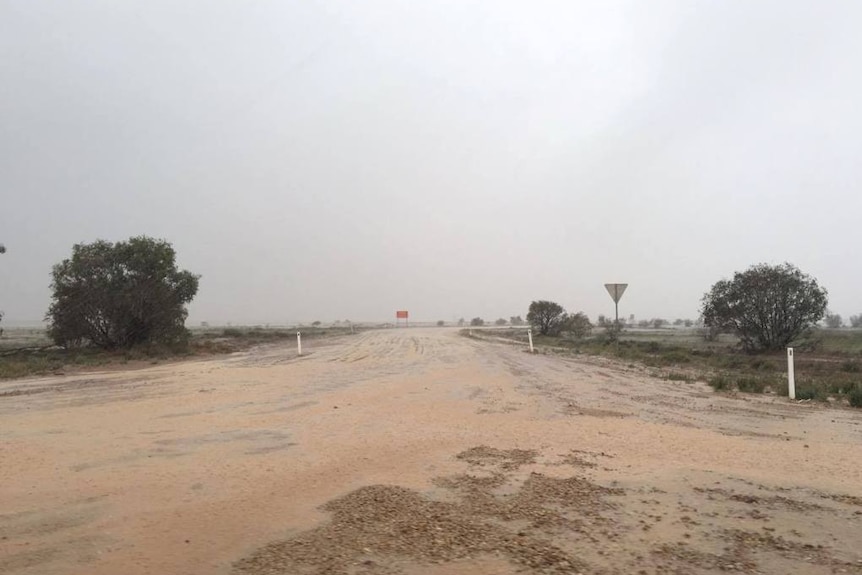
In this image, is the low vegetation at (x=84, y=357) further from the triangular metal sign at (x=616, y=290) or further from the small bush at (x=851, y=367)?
the small bush at (x=851, y=367)

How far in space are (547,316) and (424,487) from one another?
51.7m

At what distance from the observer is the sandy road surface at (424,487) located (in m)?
4.10

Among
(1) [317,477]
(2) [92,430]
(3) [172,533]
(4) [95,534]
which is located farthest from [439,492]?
(2) [92,430]

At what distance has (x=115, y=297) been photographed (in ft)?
98.1

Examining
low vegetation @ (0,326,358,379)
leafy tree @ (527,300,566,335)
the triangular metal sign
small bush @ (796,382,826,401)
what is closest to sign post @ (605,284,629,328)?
the triangular metal sign

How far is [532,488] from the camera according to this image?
5789 millimetres

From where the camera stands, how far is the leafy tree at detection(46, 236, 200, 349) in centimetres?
2955

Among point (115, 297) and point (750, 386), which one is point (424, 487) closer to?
point (750, 386)

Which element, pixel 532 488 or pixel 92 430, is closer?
pixel 532 488

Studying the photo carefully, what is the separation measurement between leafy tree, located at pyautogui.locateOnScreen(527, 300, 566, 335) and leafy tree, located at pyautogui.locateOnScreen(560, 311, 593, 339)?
27.5 inches

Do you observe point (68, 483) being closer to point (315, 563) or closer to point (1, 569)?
point (1, 569)

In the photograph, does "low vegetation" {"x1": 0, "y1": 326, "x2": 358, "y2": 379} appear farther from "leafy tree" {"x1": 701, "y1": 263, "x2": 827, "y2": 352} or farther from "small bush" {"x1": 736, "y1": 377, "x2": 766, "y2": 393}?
"leafy tree" {"x1": 701, "y1": 263, "x2": 827, "y2": 352}

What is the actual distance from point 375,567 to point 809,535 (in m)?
3.38

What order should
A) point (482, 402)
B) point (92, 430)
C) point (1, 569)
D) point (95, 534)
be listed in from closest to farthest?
point (1, 569) → point (95, 534) → point (92, 430) → point (482, 402)
